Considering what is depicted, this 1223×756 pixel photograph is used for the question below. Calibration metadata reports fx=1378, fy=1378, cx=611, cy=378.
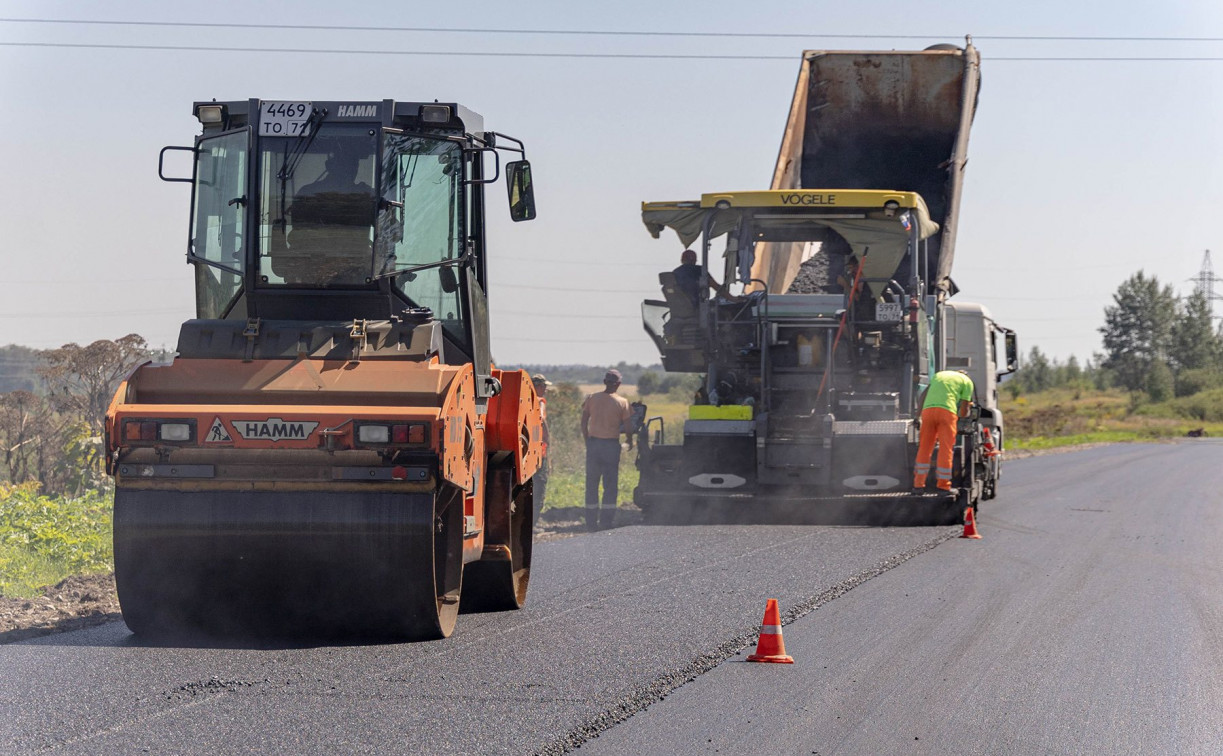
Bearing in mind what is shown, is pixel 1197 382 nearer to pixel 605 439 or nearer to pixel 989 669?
pixel 605 439

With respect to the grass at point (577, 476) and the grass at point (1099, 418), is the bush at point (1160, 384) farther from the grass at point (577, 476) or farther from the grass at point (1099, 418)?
the grass at point (577, 476)

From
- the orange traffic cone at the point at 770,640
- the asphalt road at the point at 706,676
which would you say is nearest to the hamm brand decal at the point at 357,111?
the asphalt road at the point at 706,676

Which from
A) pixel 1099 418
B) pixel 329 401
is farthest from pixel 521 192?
pixel 1099 418

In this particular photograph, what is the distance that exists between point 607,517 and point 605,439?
74cm

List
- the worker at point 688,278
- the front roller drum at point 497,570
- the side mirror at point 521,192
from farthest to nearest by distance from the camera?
1. the worker at point 688,278
2. the front roller drum at point 497,570
3. the side mirror at point 521,192

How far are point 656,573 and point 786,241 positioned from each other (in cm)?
569

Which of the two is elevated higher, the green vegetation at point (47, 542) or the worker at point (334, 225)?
the worker at point (334, 225)

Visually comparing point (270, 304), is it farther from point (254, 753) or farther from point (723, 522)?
point (723, 522)

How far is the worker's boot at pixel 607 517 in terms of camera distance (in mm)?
13016

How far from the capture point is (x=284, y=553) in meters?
5.98

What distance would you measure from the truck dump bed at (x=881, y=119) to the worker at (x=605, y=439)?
3.96 meters

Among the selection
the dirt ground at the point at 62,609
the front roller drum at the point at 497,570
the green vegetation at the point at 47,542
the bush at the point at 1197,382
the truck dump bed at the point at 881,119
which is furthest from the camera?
the bush at the point at 1197,382

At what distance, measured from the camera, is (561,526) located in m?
13.4

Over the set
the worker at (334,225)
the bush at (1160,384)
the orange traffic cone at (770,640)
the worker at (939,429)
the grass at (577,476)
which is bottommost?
the orange traffic cone at (770,640)
